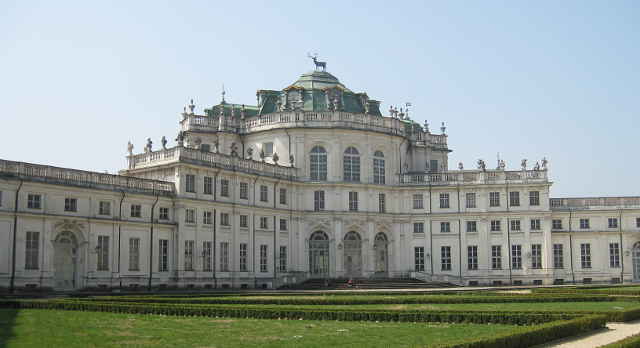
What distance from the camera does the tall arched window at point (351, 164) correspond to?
69.9 meters

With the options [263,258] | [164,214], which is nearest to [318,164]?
[263,258]

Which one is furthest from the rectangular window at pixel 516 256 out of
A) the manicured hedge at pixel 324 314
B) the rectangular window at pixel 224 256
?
the manicured hedge at pixel 324 314

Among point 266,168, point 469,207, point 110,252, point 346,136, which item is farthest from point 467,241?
point 110,252

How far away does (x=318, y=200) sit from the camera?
69188 mm

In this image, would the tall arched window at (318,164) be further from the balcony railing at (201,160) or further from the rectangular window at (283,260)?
the rectangular window at (283,260)

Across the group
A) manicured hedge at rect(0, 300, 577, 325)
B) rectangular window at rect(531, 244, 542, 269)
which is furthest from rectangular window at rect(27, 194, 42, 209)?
rectangular window at rect(531, 244, 542, 269)

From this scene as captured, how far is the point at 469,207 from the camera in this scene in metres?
72.4

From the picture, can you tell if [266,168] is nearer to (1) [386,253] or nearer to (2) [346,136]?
(2) [346,136]

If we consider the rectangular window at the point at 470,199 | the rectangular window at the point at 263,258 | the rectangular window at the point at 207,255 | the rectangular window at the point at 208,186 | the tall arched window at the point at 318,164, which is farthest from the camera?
the rectangular window at the point at 470,199

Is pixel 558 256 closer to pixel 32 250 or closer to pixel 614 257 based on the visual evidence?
pixel 614 257

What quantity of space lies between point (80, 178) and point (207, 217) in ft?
38.9

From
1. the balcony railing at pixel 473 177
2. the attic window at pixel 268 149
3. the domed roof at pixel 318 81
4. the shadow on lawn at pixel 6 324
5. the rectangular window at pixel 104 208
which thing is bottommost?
the shadow on lawn at pixel 6 324

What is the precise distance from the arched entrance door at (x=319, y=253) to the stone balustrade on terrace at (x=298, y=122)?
A: 963 cm

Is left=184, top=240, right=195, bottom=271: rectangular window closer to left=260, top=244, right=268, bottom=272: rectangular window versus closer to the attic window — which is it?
left=260, top=244, right=268, bottom=272: rectangular window
